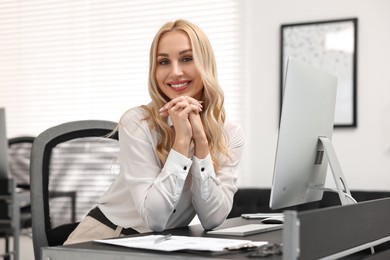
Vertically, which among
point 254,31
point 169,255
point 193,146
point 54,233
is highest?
point 254,31

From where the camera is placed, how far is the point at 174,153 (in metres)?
2.01

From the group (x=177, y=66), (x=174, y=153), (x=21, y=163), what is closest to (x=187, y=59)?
(x=177, y=66)

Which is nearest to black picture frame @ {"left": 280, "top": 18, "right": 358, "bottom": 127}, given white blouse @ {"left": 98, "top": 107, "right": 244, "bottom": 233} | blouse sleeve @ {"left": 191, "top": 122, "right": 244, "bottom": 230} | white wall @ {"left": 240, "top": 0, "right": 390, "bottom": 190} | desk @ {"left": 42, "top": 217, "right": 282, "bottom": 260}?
white wall @ {"left": 240, "top": 0, "right": 390, "bottom": 190}

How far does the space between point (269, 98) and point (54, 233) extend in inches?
109

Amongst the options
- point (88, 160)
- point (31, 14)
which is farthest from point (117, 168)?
point (31, 14)

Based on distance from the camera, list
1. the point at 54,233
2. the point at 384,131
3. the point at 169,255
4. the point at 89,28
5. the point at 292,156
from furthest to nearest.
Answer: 1. the point at 89,28
2. the point at 384,131
3. the point at 54,233
4. the point at 292,156
5. the point at 169,255

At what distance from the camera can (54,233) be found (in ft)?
7.14

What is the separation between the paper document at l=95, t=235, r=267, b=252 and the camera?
1.48 meters

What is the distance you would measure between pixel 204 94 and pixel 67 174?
0.58m

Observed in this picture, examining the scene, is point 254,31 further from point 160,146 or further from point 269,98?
point 160,146

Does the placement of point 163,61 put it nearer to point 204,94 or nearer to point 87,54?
point 204,94

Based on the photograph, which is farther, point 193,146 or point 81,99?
point 81,99

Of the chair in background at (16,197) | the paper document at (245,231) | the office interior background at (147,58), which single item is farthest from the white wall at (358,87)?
the paper document at (245,231)

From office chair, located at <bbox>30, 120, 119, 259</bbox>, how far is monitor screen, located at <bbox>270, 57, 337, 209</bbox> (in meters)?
0.80
